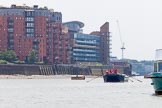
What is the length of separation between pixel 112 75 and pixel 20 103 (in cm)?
10403

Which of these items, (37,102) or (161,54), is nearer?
(37,102)

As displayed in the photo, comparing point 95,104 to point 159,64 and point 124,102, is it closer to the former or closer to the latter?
point 124,102

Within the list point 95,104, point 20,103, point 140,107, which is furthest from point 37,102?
point 140,107

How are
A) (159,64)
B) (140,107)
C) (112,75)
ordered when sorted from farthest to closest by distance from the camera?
(112,75), (159,64), (140,107)

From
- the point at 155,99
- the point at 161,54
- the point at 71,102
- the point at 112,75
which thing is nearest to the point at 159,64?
the point at 161,54

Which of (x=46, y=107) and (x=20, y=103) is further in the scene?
(x=20, y=103)

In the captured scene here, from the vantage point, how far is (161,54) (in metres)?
107

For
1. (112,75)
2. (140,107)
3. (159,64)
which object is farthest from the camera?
(112,75)

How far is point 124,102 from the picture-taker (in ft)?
306

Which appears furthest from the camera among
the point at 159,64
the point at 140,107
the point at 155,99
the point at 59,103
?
the point at 159,64

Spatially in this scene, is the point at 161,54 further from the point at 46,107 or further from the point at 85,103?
the point at 46,107

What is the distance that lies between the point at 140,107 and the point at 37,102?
52.0ft

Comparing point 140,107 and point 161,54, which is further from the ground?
point 161,54

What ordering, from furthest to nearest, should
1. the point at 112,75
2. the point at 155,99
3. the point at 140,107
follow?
the point at 112,75 < the point at 155,99 < the point at 140,107
